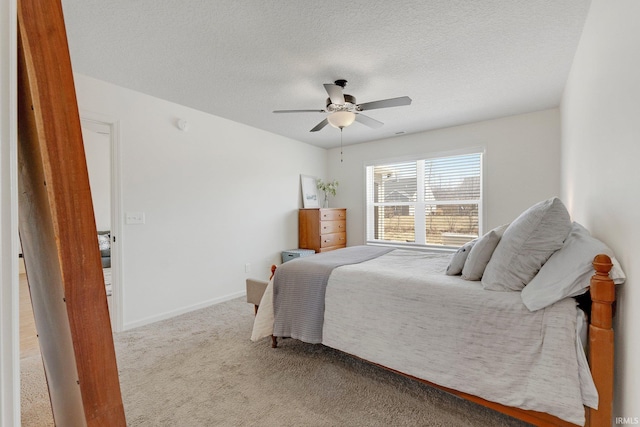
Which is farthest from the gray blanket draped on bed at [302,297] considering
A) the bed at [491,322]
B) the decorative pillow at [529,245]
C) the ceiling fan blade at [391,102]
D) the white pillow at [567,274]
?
the ceiling fan blade at [391,102]

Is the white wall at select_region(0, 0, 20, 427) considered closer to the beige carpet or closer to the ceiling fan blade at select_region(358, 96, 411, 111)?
the beige carpet

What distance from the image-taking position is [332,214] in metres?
5.12

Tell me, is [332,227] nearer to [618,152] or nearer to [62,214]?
[618,152]

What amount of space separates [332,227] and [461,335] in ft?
11.9

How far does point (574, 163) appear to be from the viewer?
2457mm

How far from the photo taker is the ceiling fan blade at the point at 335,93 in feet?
7.85

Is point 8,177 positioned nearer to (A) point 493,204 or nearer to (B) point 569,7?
→ (B) point 569,7

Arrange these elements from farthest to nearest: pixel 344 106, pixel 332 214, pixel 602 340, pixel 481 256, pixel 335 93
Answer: pixel 332 214 → pixel 344 106 → pixel 335 93 → pixel 481 256 → pixel 602 340

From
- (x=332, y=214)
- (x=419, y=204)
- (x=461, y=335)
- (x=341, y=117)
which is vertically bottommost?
(x=461, y=335)

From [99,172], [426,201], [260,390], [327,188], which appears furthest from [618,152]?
[99,172]

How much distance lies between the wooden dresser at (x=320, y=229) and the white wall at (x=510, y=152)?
137 cm

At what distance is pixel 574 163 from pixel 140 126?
4.17 metres

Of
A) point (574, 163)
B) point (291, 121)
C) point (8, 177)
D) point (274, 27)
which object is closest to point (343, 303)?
point (8, 177)

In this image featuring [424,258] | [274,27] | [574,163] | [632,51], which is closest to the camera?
[632,51]
